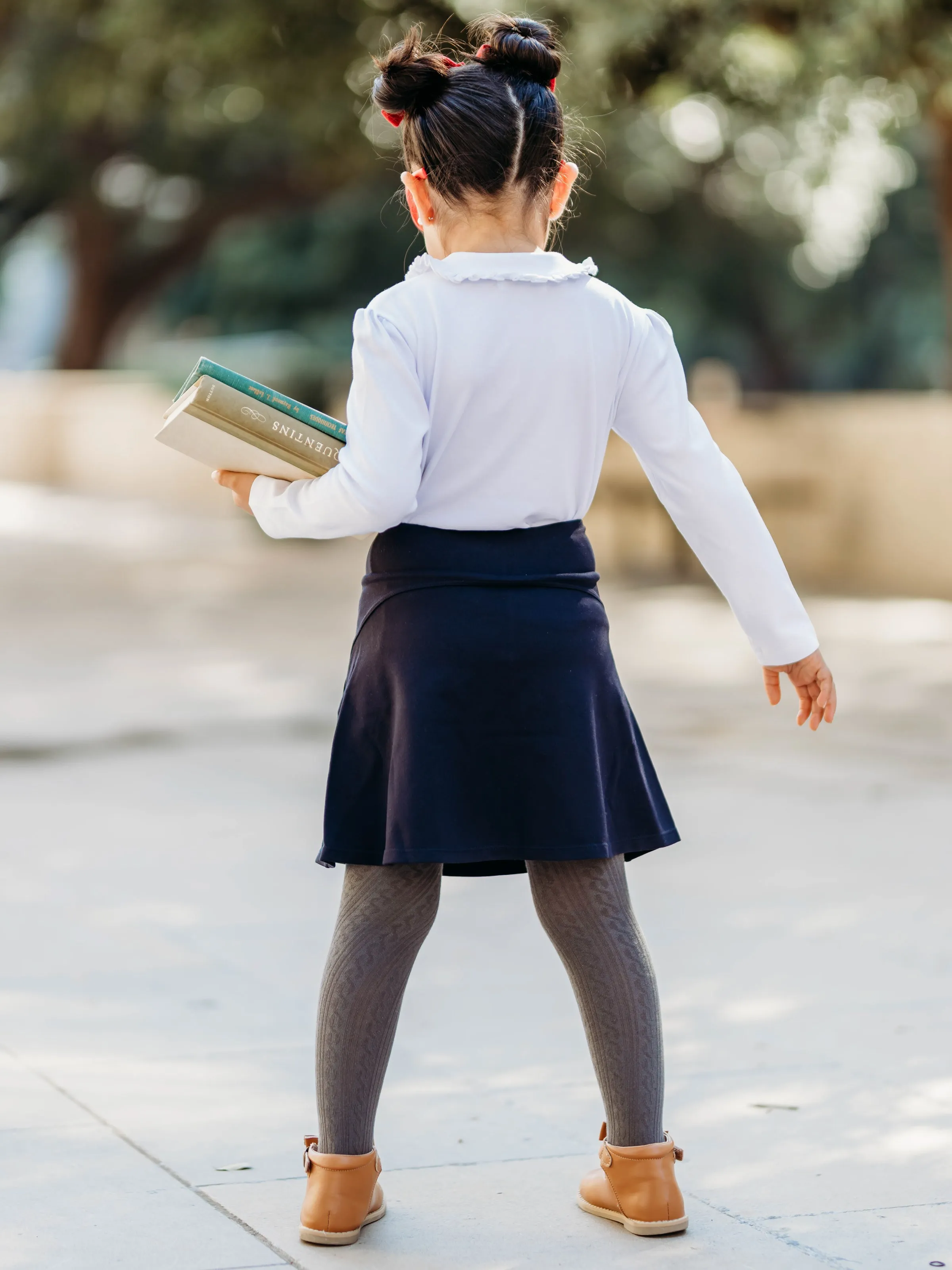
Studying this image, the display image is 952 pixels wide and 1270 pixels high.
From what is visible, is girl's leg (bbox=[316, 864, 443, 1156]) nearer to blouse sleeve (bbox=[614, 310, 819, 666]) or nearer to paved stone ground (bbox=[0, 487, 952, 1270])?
paved stone ground (bbox=[0, 487, 952, 1270])

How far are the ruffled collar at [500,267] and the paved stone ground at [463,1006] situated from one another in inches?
56.9

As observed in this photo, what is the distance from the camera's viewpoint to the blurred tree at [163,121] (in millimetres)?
12430

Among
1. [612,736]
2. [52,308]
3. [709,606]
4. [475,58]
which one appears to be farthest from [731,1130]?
[52,308]

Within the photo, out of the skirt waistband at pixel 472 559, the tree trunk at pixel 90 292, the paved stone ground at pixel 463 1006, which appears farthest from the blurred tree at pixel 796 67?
the tree trunk at pixel 90 292

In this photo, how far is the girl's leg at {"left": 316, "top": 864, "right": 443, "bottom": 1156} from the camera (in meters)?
2.89

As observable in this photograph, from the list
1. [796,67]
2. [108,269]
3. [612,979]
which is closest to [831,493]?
[796,67]

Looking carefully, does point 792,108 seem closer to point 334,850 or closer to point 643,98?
point 643,98

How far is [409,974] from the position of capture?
293 cm

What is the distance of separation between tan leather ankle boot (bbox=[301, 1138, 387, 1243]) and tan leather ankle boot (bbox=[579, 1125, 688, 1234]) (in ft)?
1.22

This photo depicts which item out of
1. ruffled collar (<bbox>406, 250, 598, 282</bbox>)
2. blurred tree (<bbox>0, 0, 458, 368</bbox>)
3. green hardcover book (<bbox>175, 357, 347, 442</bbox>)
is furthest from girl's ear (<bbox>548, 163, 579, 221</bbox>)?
blurred tree (<bbox>0, 0, 458, 368</bbox>)

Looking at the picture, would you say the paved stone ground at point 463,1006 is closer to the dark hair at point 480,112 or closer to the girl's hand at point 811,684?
the girl's hand at point 811,684

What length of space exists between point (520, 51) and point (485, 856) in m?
1.18

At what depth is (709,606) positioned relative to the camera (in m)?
12.1

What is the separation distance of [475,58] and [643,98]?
8833 millimetres
